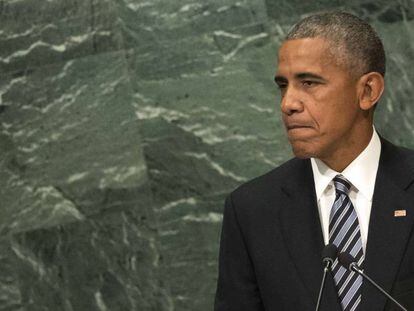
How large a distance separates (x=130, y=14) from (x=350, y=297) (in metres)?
2.05

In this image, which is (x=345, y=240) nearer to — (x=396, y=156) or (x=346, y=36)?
(x=396, y=156)

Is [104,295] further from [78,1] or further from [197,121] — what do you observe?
[78,1]

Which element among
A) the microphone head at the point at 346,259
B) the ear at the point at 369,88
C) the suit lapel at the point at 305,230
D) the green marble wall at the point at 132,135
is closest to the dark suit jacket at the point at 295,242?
the suit lapel at the point at 305,230

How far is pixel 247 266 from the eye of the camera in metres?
2.55

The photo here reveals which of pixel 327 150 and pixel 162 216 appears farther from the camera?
pixel 162 216

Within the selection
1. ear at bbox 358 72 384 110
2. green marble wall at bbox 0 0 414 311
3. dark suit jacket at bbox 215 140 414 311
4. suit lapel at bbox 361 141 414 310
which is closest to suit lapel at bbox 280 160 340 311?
dark suit jacket at bbox 215 140 414 311

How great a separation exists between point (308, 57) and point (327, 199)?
38 cm

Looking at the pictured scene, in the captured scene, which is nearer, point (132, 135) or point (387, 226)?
point (387, 226)

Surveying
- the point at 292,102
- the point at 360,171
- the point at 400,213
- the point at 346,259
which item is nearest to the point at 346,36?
the point at 292,102

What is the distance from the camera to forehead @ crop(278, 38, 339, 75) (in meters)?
2.38

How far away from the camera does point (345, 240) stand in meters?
2.41

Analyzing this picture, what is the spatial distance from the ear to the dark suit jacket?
14 cm

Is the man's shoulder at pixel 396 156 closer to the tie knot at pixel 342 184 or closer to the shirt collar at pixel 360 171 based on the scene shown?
the shirt collar at pixel 360 171

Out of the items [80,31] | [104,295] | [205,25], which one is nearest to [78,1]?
[80,31]
